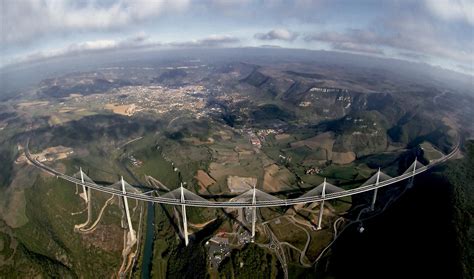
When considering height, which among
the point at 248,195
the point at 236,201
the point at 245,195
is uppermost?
the point at 236,201

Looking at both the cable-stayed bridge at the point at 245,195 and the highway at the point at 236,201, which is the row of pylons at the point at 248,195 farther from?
the highway at the point at 236,201

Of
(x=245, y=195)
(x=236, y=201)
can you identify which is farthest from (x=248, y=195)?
(x=236, y=201)

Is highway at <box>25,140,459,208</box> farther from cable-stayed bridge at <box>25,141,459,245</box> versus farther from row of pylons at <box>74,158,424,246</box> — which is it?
row of pylons at <box>74,158,424,246</box>

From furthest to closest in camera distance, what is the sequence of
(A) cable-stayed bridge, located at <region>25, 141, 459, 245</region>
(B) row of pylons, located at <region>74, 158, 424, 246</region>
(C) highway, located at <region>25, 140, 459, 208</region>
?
(B) row of pylons, located at <region>74, 158, 424, 246</region>
(A) cable-stayed bridge, located at <region>25, 141, 459, 245</region>
(C) highway, located at <region>25, 140, 459, 208</region>

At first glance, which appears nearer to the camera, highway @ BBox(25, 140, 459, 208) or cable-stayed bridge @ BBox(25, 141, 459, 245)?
highway @ BBox(25, 140, 459, 208)

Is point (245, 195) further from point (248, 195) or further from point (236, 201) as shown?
point (236, 201)

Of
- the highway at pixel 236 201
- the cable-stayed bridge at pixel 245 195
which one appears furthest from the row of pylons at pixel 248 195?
the highway at pixel 236 201

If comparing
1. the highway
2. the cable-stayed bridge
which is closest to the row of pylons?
the cable-stayed bridge

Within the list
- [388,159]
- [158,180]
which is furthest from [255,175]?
[388,159]

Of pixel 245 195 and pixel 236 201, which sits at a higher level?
pixel 236 201

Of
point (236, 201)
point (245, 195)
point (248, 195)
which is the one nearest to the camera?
point (236, 201)

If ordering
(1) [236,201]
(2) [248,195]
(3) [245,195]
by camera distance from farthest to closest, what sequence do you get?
(2) [248,195]
(3) [245,195]
(1) [236,201]

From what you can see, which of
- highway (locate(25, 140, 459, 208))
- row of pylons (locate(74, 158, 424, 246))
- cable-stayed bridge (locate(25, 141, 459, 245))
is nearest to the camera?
highway (locate(25, 140, 459, 208))
